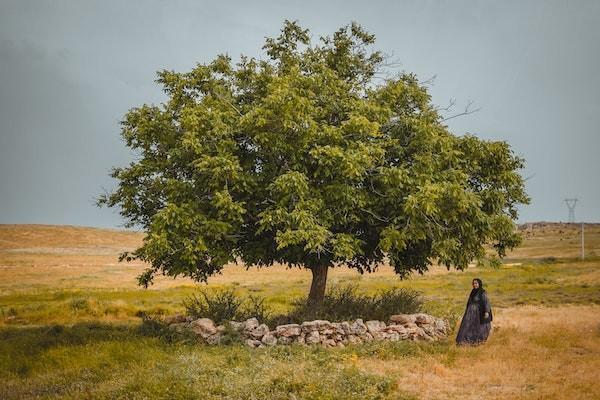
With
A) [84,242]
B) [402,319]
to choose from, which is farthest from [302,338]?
[84,242]

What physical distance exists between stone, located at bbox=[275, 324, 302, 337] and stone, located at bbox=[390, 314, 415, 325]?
4515 millimetres

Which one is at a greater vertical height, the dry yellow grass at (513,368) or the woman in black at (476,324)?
the woman in black at (476,324)

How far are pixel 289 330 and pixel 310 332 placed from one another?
83 cm

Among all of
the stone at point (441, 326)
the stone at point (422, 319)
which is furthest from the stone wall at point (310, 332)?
the stone at point (441, 326)

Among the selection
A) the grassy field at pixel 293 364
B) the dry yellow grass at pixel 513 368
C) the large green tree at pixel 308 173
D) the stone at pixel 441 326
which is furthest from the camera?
the stone at pixel 441 326

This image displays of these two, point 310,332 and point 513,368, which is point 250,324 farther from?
point 513,368

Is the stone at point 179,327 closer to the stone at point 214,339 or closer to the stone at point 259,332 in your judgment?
the stone at point 214,339

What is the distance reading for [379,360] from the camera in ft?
64.0

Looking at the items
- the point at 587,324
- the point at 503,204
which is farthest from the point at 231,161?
the point at 587,324

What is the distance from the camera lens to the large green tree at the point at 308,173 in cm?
2134

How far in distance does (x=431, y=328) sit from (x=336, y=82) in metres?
11.3

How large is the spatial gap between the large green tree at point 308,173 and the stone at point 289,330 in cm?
314

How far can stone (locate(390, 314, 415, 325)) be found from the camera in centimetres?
2398

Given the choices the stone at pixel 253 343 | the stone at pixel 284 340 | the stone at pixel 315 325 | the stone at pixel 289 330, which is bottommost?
the stone at pixel 253 343
